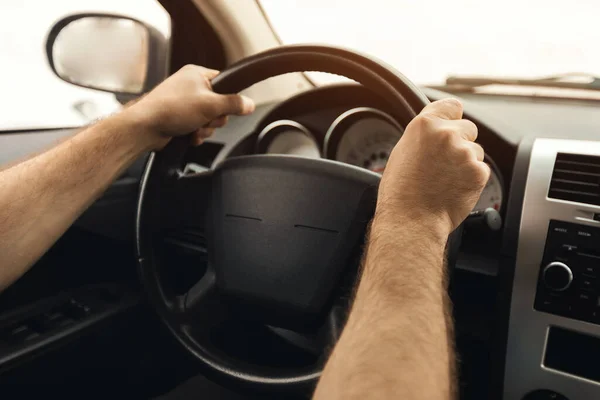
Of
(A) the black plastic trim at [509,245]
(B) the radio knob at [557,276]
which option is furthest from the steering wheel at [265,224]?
(B) the radio knob at [557,276]

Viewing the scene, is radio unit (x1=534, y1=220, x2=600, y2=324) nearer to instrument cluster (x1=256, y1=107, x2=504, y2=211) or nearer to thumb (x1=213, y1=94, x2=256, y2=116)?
instrument cluster (x1=256, y1=107, x2=504, y2=211)

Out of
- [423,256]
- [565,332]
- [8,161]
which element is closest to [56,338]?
[8,161]

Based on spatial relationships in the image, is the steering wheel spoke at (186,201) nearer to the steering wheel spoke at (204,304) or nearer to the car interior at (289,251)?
the car interior at (289,251)

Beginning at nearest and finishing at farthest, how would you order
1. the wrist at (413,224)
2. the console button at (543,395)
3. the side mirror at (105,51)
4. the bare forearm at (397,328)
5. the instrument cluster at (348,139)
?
1. the bare forearm at (397,328)
2. the wrist at (413,224)
3. the console button at (543,395)
4. the instrument cluster at (348,139)
5. the side mirror at (105,51)

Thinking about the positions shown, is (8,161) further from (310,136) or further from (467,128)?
(467,128)

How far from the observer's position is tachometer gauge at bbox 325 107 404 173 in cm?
159

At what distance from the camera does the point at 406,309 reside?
0.77 m

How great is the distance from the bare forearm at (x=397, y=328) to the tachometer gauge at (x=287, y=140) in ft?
2.86

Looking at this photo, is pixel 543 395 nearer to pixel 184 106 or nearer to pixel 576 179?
pixel 576 179

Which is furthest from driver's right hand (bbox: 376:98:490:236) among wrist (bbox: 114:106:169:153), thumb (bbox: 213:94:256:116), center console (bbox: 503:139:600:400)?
wrist (bbox: 114:106:169:153)

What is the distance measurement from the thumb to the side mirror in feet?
1.87

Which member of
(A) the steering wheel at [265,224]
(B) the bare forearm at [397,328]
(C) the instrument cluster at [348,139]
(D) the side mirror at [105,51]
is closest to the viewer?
(B) the bare forearm at [397,328]

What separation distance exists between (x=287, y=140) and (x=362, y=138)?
238mm

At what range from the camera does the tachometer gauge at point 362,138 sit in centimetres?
159
